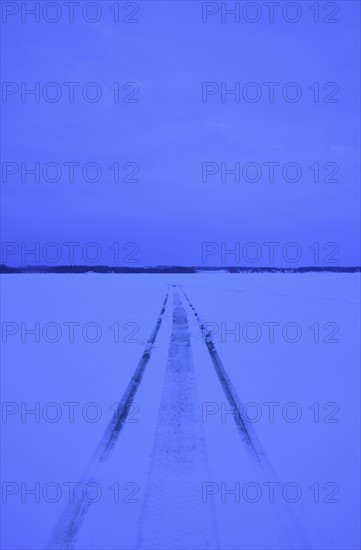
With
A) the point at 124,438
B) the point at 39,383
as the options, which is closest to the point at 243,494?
the point at 124,438

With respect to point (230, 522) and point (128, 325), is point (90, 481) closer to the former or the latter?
point (230, 522)

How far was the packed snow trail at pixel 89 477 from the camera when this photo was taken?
149 inches

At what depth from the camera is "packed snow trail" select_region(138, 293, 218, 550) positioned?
12.2ft

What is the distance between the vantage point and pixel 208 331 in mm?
14555

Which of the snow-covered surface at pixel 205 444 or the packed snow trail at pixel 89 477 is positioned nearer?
the packed snow trail at pixel 89 477

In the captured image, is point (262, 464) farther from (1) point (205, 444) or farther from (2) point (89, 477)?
(2) point (89, 477)

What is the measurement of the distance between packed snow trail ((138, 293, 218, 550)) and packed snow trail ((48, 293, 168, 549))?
0.50 meters

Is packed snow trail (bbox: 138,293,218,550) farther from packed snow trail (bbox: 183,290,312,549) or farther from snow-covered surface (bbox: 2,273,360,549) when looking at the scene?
packed snow trail (bbox: 183,290,312,549)

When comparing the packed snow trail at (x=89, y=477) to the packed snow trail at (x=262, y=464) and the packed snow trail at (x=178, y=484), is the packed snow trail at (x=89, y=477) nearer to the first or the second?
the packed snow trail at (x=178, y=484)

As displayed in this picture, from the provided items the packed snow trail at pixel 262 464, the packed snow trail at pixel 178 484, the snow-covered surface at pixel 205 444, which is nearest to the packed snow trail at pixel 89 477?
the snow-covered surface at pixel 205 444

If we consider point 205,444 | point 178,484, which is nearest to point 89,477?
point 178,484

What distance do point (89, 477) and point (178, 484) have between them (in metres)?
0.87

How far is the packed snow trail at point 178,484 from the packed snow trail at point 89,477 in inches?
19.5

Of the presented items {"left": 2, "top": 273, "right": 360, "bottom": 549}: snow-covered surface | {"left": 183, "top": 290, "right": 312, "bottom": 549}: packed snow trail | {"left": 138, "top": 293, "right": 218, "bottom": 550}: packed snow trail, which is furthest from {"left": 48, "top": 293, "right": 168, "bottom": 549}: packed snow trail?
{"left": 183, "top": 290, "right": 312, "bottom": 549}: packed snow trail
